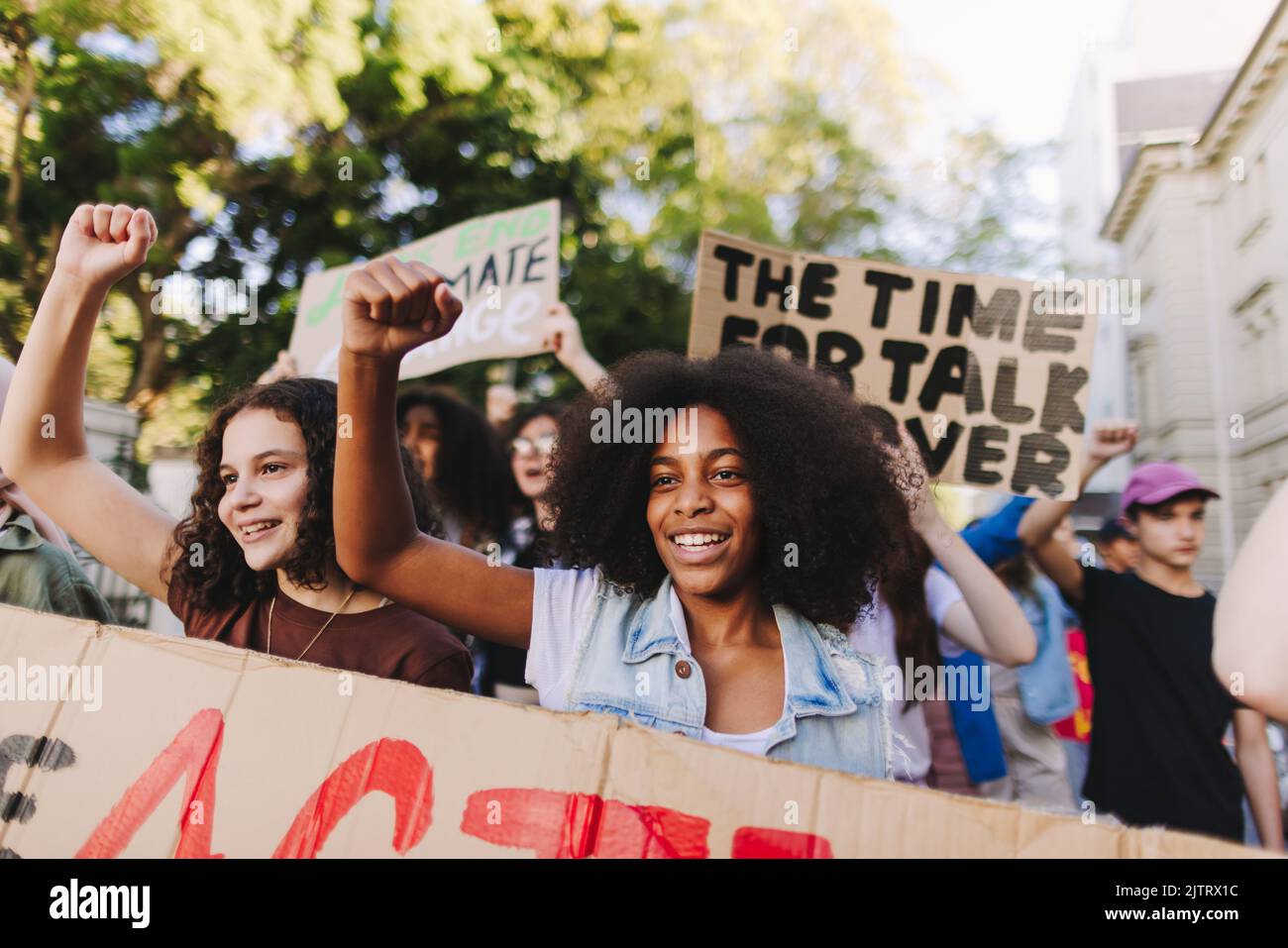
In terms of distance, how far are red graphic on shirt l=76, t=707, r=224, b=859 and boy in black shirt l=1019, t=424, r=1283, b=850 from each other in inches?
93.9

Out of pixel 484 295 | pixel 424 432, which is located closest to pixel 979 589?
pixel 424 432

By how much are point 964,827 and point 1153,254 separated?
23822 mm

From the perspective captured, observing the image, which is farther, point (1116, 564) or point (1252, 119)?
point (1252, 119)

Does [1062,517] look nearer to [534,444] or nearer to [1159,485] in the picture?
[1159,485]

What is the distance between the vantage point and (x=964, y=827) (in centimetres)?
120

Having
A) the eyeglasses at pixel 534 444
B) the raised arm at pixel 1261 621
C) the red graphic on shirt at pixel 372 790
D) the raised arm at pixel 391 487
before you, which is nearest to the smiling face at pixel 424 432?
the eyeglasses at pixel 534 444

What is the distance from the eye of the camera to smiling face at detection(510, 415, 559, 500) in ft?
13.2

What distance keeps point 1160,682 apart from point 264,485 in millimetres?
2505

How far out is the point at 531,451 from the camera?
413cm

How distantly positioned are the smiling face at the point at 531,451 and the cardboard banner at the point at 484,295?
32 centimetres

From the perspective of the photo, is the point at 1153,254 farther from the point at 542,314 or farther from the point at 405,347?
the point at 405,347

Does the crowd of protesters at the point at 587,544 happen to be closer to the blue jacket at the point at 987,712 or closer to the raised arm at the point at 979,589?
the raised arm at the point at 979,589

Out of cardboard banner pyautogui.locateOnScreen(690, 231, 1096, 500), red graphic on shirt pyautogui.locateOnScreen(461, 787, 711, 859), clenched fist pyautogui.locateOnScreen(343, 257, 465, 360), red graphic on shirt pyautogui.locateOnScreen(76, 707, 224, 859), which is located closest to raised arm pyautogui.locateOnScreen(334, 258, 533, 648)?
clenched fist pyautogui.locateOnScreen(343, 257, 465, 360)
